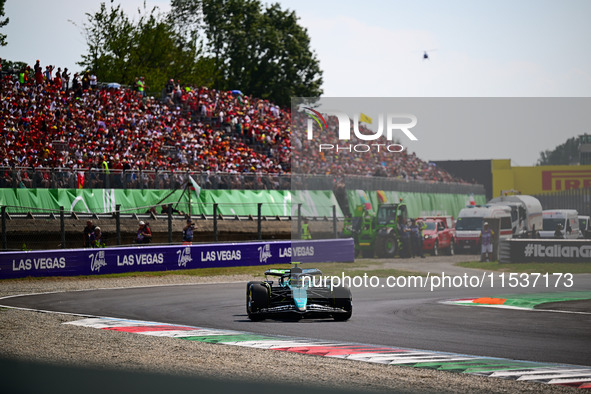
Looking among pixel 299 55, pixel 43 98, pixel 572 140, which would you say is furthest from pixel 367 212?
pixel 299 55

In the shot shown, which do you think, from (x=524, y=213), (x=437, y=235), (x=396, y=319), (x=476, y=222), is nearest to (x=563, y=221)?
(x=524, y=213)

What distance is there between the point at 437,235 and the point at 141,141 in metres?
13.7

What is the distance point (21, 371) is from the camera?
341 inches

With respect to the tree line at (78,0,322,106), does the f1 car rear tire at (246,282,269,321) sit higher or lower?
lower

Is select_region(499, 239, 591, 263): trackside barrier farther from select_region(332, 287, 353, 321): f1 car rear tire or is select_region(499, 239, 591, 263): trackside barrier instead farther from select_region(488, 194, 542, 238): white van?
select_region(332, 287, 353, 321): f1 car rear tire

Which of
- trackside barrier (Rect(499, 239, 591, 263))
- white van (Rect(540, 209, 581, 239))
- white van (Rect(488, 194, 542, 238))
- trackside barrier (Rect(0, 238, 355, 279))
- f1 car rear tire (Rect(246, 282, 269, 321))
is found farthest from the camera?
white van (Rect(488, 194, 542, 238))

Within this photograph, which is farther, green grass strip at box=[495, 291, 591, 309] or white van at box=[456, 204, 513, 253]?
white van at box=[456, 204, 513, 253]

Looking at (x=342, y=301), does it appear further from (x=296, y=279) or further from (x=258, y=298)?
(x=258, y=298)

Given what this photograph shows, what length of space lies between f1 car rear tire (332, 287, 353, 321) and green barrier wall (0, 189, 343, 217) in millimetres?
13125

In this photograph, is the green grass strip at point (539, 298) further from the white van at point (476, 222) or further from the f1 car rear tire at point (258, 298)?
the white van at point (476, 222)

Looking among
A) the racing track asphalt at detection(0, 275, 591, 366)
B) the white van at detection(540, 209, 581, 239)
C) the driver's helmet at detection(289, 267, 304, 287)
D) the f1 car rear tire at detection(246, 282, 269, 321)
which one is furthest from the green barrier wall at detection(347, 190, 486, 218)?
the f1 car rear tire at detection(246, 282, 269, 321)

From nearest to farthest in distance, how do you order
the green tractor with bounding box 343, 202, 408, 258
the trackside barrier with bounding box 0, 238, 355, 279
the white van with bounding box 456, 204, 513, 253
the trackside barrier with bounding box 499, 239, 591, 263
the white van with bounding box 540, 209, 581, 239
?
the trackside barrier with bounding box 0, 238, 355, 279 → the white van with bounding box 540, 209, 581, 239 → the trackside barrier with bounding box 499, 239, 591, 263 → the white van with bounding box 456, 204, 513, 253 → the green tractor with bounding box 343, 202, 408, 258

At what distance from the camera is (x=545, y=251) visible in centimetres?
2578

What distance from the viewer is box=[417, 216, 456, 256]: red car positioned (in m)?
27.8
